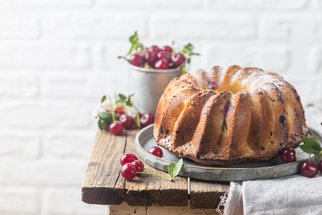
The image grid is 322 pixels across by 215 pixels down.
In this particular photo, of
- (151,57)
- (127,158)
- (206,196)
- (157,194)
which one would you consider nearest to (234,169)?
(206,196)

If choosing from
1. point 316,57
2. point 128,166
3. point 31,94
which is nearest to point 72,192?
point 31,94

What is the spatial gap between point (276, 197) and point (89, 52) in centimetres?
153

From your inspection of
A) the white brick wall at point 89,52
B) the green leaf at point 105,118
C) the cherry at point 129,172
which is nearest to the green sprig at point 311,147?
the cherry at point 129,172

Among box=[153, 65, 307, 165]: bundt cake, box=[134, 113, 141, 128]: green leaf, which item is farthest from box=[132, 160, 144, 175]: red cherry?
box=[134, 113, 141, 128]: green leaf

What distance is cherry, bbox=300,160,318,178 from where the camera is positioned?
177cm

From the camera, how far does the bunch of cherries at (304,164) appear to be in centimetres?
177

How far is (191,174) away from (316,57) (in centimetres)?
138

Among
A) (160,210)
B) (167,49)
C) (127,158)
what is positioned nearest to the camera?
(160,210)

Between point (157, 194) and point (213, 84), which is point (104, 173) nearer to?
point (157, 194)

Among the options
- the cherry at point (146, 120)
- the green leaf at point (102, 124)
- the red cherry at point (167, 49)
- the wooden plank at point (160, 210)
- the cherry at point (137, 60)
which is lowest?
the wooden plank at point (160, 210)

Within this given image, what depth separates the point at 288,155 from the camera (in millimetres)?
1809

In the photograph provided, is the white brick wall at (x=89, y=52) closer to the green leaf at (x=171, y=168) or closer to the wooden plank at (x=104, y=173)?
the wooden plank at (x=104, y=173)

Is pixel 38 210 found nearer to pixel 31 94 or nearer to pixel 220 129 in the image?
pixel 31 94

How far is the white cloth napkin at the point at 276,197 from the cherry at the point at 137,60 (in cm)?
69
